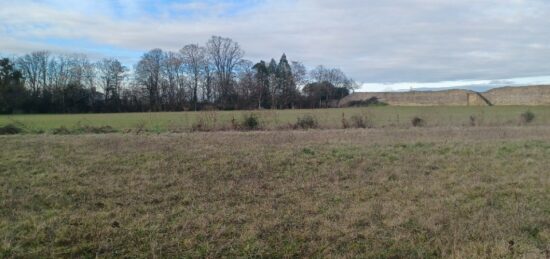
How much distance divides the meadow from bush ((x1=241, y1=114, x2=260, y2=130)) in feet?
37.7

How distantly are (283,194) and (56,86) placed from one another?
262ft

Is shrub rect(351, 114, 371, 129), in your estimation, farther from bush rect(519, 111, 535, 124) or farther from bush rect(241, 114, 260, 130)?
bush rect(519, 111, 535, 124)

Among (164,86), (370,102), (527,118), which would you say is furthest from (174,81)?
(527,118)

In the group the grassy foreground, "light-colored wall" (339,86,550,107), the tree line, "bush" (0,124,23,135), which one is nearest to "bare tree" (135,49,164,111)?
the tree line

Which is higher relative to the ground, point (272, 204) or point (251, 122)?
point (251, 122)

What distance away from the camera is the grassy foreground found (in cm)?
434

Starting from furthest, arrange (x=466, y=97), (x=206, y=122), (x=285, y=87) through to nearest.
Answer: (x=285, y=87) < (x=466, y=97) < (x=206, y=122)

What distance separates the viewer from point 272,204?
6008 mm

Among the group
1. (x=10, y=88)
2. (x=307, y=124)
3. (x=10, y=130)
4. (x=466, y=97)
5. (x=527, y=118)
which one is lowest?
(x=10, y=130)

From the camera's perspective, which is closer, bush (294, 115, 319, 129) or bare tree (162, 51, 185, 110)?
bush (294, 115, 319, 129)

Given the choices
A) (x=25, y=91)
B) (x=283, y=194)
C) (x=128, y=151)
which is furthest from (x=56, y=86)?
(x=283, y=194)

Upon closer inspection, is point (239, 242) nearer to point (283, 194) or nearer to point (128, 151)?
point (283, 194)

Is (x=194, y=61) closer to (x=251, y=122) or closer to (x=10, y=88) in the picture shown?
(x=10, y=88)

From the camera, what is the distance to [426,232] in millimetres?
4758
